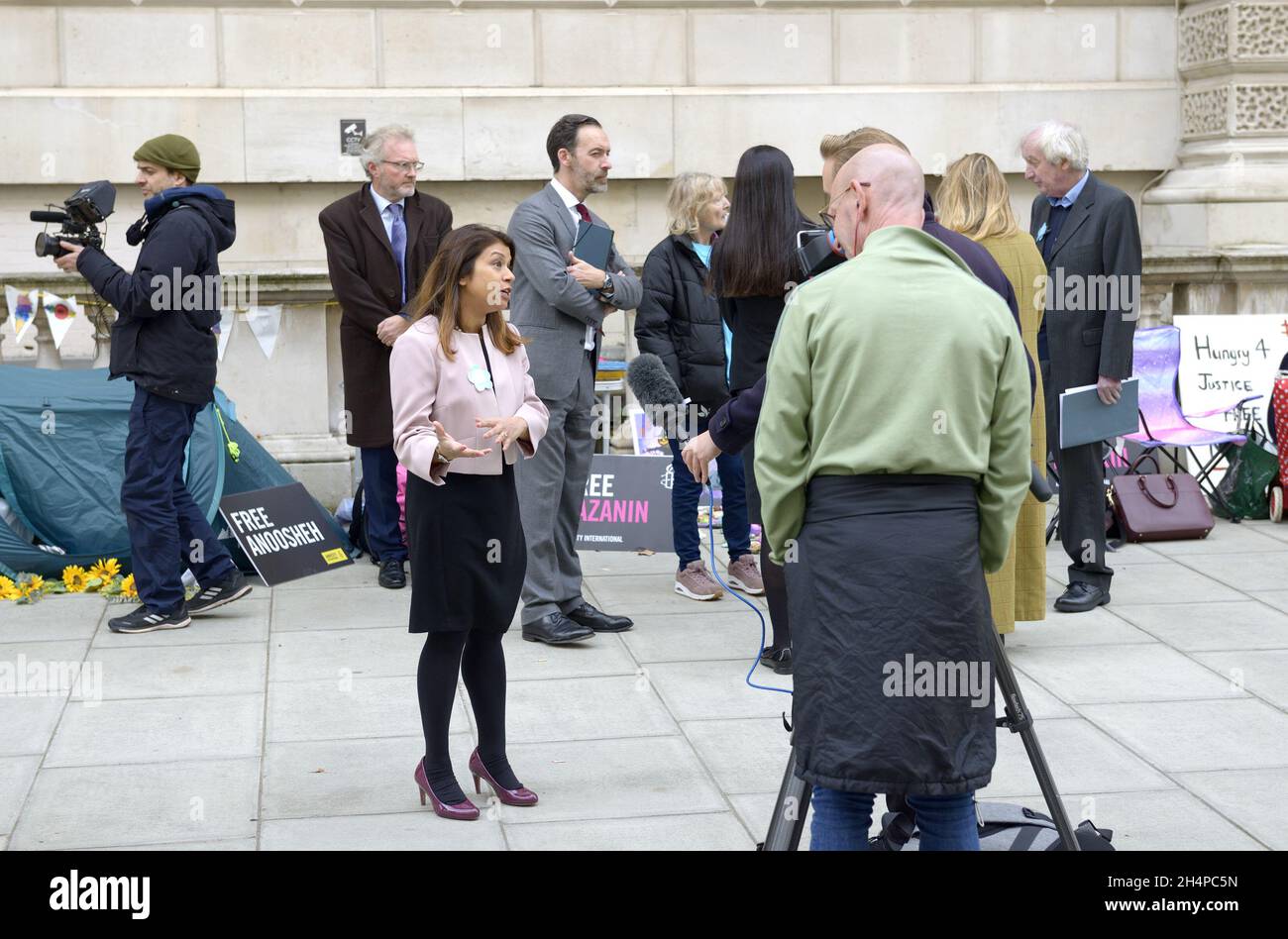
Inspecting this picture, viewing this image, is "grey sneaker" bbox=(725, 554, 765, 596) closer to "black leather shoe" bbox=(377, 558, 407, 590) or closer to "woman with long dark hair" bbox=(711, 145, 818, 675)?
"woman with long dark hair" bbox=(711, 145, 818, 675)

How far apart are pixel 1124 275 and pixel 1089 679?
1.95 m

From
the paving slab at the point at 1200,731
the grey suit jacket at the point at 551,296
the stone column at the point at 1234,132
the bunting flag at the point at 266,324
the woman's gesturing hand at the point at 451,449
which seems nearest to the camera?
the woman's gesturing hand at the point at 451,449

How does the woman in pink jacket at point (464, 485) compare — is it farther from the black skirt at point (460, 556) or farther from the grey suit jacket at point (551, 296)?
the grey suit jacket at point (551, 296)

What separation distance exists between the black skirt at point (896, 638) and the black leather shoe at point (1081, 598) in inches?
160

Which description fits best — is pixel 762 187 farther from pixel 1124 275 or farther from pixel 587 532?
pixel 587 532

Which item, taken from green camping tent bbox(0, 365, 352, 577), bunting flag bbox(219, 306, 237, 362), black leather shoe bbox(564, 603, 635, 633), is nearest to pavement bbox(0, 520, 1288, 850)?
black leather shoe bbox(564, 603, 635, 633)

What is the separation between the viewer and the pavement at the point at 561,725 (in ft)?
16.3

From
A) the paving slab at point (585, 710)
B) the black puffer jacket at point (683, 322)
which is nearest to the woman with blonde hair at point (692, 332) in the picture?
the black puffer jacket at point (683, 322)

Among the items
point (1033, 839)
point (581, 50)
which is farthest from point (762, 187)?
point (581, 50)

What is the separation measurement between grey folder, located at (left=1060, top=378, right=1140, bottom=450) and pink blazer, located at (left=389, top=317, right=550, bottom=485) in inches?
128

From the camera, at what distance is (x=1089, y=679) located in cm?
652

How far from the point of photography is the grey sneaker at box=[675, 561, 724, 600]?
791cm

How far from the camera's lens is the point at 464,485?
4957 millimetres

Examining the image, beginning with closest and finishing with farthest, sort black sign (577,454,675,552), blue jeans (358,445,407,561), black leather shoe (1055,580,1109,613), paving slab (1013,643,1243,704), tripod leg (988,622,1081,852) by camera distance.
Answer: tripod leg (988,622,1081,852)
paving slab (1013,643,1243,704)
black leather shoe (1055,580,1109,613)
blue jeans (358,445,407,561)
black sign (577,454,675,552)
